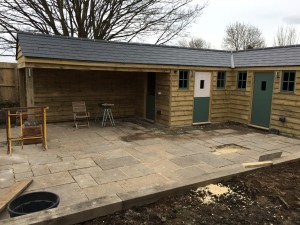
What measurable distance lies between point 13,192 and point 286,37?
907 inches

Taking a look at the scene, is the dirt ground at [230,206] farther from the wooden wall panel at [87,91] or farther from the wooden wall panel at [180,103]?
the wooden wall panel at [87,91]

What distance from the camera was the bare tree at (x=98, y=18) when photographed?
434 inches

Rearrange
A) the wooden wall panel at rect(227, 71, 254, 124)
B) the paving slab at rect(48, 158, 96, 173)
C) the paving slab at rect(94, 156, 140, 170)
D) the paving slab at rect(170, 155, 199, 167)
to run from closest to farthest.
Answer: the paving slab at rect(48, 158, 96, 173) < the paving slab at rect(94, 156, 140, 170) < the paving slab at rect(170, 155, 199, 167) < the wooden wall panel at rect(227, 71, 254, 124)

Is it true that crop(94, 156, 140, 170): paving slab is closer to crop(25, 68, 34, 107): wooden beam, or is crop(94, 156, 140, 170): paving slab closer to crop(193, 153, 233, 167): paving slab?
crop(193, 153, 233, 167): paving slab

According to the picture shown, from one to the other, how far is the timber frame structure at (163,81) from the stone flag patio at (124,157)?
2.51 ft

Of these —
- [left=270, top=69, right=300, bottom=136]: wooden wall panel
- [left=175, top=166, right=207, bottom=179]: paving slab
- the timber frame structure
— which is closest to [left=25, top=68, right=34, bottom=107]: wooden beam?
the timber frame structure

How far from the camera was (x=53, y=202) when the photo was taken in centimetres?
333

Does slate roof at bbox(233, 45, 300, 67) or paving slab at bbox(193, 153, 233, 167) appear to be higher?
slate roof at bbox(233, 45, 300, 67)

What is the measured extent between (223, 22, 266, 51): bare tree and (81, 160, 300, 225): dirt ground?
905 inches

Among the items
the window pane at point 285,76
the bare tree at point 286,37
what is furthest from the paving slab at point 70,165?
the bare tree at point 286,37

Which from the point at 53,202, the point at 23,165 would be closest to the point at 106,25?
the point at 23,165

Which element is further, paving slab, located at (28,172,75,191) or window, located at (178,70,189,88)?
window, located at (178,70,189,88)

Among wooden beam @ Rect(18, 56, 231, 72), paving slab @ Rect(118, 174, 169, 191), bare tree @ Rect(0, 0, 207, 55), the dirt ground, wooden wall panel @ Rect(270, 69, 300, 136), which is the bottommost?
the dirt ground

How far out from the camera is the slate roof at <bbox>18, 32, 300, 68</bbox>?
6729 millimetres
